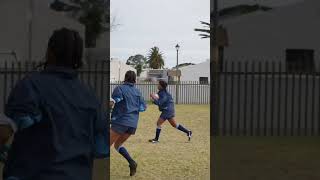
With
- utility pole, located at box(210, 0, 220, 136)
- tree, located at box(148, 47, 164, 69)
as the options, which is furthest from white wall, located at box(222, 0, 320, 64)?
tree, located at box(148, 47, 164, 69)

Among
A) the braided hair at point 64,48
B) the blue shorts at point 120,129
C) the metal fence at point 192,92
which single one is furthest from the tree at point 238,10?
the metal fence at point 192,92

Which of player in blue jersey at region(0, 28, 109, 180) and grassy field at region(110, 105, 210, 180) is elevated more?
player in blue jersey at region(0, 28, 109, 180)

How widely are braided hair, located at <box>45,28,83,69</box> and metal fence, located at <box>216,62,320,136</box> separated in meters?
11.9

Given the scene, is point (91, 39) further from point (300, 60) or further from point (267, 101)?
point (300, 60)

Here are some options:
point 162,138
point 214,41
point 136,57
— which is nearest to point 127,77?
point 162,138

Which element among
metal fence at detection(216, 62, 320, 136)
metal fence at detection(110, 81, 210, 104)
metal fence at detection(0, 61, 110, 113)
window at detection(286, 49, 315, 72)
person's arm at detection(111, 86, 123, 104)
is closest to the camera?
person's arm at detection(111, 86, 123, 104)

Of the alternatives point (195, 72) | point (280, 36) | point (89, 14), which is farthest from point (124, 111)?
point (195, 72)

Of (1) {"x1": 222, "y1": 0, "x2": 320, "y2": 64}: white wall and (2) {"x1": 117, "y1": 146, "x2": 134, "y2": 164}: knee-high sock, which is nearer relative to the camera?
(2) {"x1": 117, "y1": 146, "x2": 134, "y2": 164}: knee-high sock

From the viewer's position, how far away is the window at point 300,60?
14.6 m

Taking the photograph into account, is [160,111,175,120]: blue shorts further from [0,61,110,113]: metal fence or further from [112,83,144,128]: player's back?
[112,83,144,128]: player's back

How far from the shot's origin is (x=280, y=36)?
15047 mm

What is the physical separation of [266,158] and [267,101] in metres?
5.27

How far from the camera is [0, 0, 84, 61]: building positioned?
14.2 metres

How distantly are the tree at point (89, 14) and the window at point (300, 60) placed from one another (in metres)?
4.63
